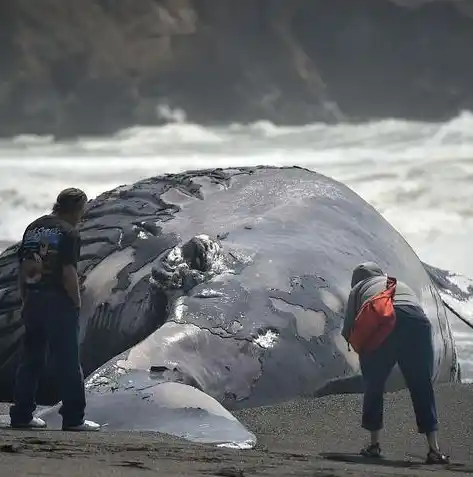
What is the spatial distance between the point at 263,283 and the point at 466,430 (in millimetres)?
2128

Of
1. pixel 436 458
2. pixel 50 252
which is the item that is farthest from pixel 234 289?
pixel 436 458

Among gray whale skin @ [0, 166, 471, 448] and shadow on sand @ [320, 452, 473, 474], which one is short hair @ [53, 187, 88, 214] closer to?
gray whale skin @ [0, 166, 471, 448]

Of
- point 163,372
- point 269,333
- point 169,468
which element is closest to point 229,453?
point 169,468

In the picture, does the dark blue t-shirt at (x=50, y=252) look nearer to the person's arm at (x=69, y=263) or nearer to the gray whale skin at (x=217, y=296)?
the person's arm at (x=69, y=263)

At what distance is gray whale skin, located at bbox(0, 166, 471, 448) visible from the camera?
675 centimetres

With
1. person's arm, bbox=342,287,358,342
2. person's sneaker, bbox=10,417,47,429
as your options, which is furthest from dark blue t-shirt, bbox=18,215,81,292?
person's arm, bbox=342,287,358,342

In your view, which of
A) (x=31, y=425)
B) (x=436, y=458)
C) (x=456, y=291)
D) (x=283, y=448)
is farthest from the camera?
(x=456, y=291)

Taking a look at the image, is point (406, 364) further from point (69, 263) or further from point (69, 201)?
point (69, 201)

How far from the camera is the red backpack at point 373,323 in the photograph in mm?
5715

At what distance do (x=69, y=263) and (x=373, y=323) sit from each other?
5.34ft

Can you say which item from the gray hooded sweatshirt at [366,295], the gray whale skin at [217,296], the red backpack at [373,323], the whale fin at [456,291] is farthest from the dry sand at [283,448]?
the whale fin at [456,291]

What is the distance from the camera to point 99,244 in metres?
9.15

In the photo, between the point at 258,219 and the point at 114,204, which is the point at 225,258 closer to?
the point at 258,219

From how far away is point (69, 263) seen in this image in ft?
19.5
